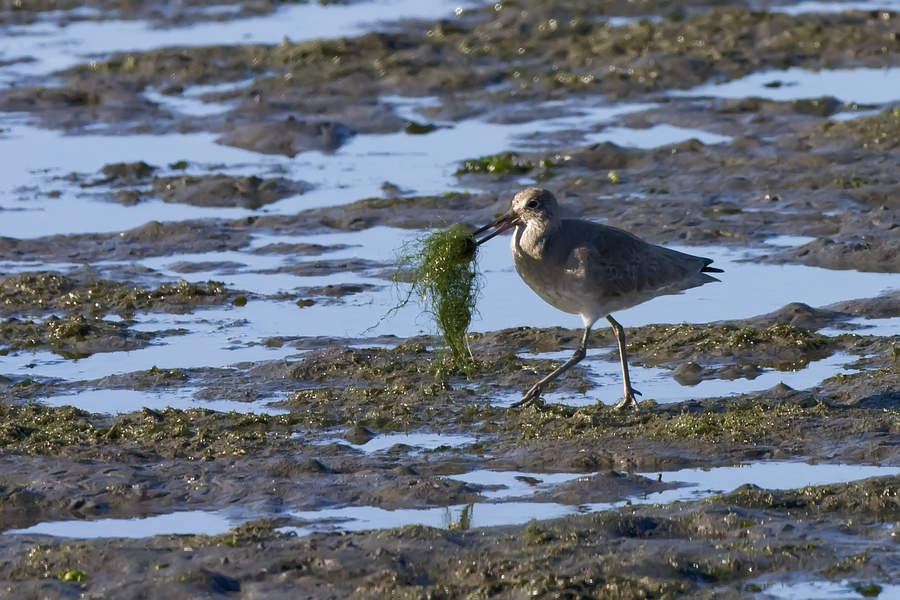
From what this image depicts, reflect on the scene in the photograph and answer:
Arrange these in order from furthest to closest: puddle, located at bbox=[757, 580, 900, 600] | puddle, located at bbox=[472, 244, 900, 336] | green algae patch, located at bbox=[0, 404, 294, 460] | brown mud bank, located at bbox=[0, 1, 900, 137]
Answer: brown mud bank, located at bbox=[0, 1, 900, 137]
puddle, located at bbox=[472, 244, 900, 336]
green algae patch, located at bbox=[0, 404, 294, 460]
puddle, located at bbox=[757, 580, 900, 600]

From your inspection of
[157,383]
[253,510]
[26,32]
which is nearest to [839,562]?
[253,510]

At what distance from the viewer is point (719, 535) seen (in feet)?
19.4

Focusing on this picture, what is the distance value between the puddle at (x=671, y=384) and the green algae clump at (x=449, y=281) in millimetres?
475

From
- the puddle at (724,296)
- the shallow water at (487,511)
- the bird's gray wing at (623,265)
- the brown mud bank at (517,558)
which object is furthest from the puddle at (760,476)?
the puddle at (724,296)

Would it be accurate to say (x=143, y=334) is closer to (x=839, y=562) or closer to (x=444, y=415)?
(x=444, y=415)

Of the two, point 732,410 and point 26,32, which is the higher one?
point 26,32

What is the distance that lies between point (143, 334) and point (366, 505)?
364 cm

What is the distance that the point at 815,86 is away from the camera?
16.7 meters

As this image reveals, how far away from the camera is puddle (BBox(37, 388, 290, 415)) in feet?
26.7

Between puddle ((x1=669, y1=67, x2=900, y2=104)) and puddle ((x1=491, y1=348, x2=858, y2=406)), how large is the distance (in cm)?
783

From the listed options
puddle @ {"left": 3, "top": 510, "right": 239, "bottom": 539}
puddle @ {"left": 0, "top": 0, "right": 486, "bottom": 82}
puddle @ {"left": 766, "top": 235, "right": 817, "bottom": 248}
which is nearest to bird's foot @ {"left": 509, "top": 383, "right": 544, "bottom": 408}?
puddle @ {"left": 3, "top": 510, "right": 239, "bottom": 539}

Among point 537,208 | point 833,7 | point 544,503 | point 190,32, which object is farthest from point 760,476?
point 190,32

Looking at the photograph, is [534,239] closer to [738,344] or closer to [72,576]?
[738,344]

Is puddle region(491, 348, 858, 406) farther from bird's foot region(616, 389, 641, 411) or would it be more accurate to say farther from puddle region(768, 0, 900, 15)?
puddle region(768, 0, 900, 15)
